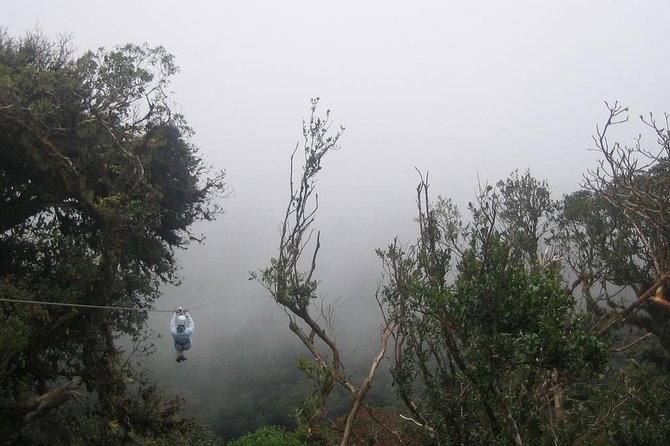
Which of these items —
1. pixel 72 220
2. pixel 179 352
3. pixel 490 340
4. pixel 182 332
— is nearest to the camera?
pixel 490 340

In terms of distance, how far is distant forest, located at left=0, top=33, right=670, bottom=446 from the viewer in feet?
19.4

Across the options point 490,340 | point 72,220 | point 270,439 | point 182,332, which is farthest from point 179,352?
point 270,439

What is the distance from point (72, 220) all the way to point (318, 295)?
23.5 feet

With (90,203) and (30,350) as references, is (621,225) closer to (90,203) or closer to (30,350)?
(90,203)

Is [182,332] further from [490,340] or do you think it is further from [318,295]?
[490,340]

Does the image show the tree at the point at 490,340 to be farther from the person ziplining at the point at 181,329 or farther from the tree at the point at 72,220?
the tree at the point at 72,220

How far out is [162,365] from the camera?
46.8m

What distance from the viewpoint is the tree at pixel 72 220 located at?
1044 centimetres

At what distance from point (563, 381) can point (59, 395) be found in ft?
31.6

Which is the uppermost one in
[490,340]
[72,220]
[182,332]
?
[72,220]

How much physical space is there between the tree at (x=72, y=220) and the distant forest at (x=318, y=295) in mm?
49

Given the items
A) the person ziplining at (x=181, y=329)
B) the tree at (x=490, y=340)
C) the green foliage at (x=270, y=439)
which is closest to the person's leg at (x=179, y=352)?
the person ziplining at (x=181, y=329)

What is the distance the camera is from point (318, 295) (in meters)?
11.3

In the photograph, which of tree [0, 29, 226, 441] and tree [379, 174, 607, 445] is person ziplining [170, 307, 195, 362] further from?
tree [379, 174, 607, 445]
